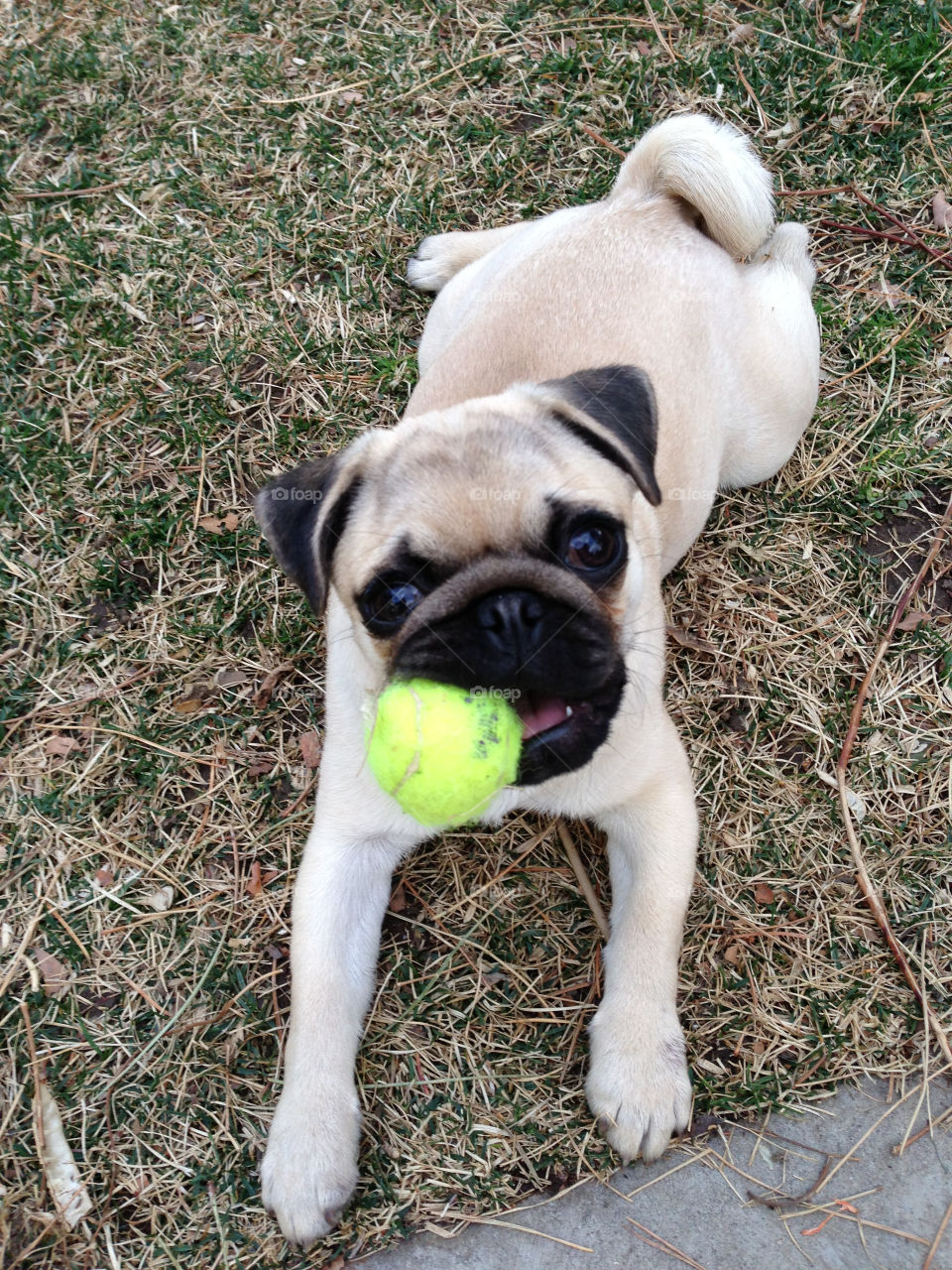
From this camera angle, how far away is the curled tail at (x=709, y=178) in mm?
4102

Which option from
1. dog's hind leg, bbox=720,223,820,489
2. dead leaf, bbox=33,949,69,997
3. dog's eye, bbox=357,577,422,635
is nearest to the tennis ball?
dog's eye, bbox=357,577,422,635

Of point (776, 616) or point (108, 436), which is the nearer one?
point (776, 616)

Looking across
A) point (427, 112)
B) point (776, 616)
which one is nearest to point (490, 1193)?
point (776, 616)

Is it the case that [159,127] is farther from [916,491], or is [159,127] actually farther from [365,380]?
[916,491]

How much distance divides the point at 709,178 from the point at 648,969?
334 centimetres

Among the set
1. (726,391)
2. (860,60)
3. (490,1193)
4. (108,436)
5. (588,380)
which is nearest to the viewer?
(588,380)

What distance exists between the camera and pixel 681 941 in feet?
12.3

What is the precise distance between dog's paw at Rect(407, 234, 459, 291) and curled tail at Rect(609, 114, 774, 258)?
1.08 metres

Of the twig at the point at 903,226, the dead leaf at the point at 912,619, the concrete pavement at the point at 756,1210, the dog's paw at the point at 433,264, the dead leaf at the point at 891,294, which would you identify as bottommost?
the concrete pavement at the point at 756,1210

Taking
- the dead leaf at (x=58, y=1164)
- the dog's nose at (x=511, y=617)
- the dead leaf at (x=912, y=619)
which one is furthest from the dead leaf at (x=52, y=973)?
the dead leaf at (x=912, y=619)

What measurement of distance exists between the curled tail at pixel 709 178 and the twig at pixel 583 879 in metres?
2.83

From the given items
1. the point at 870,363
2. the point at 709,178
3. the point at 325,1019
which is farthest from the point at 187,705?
the point at 870,363

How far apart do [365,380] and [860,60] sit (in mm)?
3553

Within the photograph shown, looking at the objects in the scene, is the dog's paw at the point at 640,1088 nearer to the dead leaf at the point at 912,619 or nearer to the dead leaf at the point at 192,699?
the dead leaf at the point at 912,619
